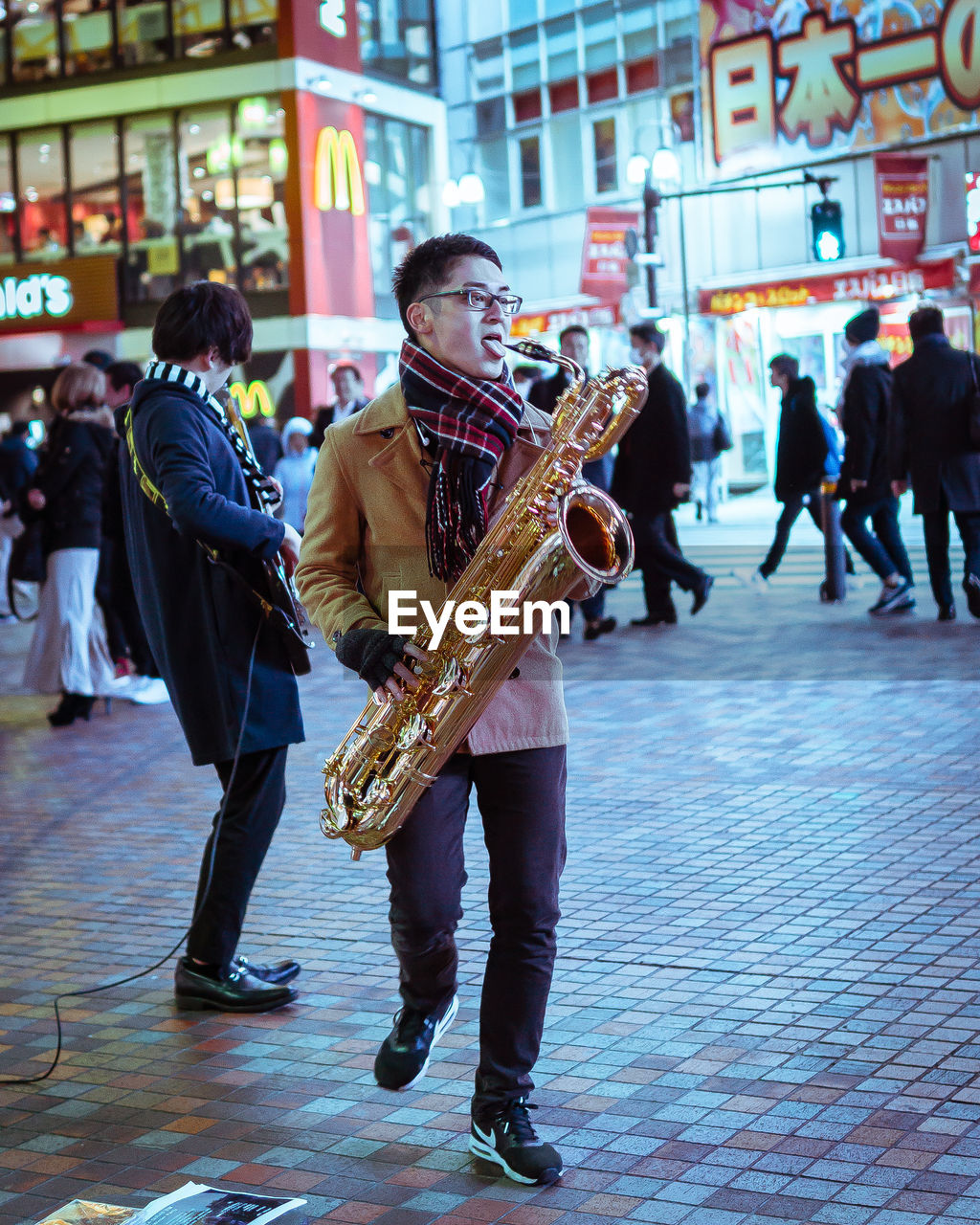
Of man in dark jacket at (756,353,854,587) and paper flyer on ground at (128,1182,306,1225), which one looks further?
man in dark jacket at (756,353,854,587)

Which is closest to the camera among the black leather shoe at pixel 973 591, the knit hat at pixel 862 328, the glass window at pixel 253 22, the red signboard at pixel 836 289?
the black leather shoe at pixel 973 591

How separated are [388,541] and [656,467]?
8524 millimetres

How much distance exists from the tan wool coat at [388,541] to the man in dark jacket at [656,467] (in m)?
8.22

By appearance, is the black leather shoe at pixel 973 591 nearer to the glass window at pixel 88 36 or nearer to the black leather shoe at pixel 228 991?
the black leather shoe at pixel 228 991

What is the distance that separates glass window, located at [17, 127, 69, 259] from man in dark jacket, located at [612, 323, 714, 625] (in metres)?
21.7

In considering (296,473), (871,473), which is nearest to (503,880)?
(871,473)

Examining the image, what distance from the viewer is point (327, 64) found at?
96.1 feet

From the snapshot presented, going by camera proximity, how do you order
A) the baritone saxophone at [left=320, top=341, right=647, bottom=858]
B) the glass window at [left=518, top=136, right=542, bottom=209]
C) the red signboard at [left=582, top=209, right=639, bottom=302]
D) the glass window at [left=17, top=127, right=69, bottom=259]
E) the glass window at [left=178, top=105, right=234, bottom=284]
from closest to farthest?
the baritone saxophone at [left=320, top=341, right=647, bottom=858]
the red signboard at [left=582, top=209, right=639, bottom=302]
the glass window at [left=178, top=105, right=234, bottom=284]
the glass window at [left=17, top=127, right=69, bottom=259]
the glass window at [left=518, top=136, right=542, bottom=209]

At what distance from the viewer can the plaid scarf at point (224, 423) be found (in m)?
4.76

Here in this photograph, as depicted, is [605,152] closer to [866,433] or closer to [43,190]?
[43,190]

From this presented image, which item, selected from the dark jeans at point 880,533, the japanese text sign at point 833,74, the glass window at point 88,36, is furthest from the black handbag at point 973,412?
the glass window at point 88,36

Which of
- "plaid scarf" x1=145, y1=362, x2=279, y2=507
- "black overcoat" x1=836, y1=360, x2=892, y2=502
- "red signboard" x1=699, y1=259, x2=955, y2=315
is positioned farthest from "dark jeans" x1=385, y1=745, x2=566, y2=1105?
"red signboard" x1=699, y1=259, x2=955, y2=315

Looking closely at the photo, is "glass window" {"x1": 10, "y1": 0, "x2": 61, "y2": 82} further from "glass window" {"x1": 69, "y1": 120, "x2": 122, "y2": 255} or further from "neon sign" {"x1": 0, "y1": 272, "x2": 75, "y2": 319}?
"neon sign" {"x1": 0, "y1": 272, "x2": 75, "y2": 319}

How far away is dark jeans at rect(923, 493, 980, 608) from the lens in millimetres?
11078
